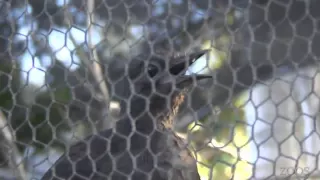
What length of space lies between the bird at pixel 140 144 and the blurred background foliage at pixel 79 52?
0.10 feet

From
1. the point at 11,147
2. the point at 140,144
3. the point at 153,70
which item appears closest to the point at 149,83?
the point at 153,70

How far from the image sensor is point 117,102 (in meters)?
1.25

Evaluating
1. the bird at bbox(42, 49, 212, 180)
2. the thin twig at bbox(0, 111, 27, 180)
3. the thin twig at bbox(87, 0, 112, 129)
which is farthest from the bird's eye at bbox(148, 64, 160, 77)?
the thin twig at bbox(0, 111, 27, 180)

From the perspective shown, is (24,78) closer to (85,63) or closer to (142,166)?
(85,63)

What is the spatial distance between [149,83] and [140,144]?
15cm

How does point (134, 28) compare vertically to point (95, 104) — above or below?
above

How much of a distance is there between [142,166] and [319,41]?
0.42 meters

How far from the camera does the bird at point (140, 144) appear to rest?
3.65 ft

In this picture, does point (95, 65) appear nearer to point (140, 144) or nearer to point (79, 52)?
point (79, 52)

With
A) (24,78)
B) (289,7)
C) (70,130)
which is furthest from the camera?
(70,130)

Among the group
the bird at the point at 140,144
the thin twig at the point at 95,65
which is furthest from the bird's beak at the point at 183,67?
the thin twig at the point at 95,65

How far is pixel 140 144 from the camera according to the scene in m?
1.17

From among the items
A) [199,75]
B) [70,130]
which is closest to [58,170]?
[70,130]

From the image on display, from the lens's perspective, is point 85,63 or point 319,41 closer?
point 319,41
